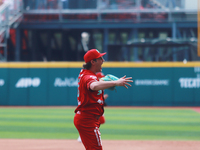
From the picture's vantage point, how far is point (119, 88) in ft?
60.0

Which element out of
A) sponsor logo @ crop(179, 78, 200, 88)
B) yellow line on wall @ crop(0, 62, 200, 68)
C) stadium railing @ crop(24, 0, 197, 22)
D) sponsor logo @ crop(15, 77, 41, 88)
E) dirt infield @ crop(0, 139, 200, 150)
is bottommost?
sponsor logo @ crop(179, 78, 200, 88)

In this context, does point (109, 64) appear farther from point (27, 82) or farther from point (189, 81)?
point (27, 82)

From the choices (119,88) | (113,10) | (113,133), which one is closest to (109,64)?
(119,88)

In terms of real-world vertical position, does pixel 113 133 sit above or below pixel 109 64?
below

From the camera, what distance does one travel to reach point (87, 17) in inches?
970

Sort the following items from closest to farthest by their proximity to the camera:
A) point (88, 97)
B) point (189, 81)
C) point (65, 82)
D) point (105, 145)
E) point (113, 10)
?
1. point (88, 97)
2. point (105, 145)
3. point (189, 81)
4. point (65, 82)
5. point (113, 10)

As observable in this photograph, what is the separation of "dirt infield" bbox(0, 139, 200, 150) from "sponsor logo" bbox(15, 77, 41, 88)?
10234 mm

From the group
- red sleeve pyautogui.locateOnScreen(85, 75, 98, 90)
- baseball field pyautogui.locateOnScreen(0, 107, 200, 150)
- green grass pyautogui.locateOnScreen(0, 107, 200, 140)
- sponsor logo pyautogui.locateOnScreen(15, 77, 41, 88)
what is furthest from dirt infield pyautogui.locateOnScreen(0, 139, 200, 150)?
sponsor logo pyautogui.locateOnScreen(15, 77, 41, 88)

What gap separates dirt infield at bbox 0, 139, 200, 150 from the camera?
7539 mm

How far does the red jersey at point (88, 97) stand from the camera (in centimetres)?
424

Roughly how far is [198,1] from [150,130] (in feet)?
48.6

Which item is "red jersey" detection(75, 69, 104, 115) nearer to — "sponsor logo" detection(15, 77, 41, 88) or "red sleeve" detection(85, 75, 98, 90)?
"red sleeve" detection(85, 75, 98, 90)

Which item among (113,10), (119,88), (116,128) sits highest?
(113,10)

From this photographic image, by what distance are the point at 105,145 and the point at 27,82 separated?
11.7m
